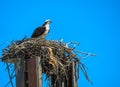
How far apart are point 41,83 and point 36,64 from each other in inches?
13.8

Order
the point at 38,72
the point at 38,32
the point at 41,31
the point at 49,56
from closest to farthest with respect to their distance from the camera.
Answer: the point at 38,72 → the point at 49,56 → the point at 38,32 → the point at 41,31

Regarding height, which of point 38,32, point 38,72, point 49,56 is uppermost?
point 38,32

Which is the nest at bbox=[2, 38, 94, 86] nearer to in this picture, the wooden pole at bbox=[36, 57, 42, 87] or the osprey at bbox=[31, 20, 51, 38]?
the wooden pole at bbox=[36, 57, 42, 87]

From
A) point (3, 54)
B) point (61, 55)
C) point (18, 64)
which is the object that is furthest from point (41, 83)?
point (3, 54)

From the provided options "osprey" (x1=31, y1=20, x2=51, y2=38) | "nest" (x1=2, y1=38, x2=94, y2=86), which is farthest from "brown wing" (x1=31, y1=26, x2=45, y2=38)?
"nest" (x1=2, y1=38, x2=94, y2=86)

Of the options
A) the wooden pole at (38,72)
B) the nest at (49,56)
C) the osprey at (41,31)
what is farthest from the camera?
the osprey at (41,31)

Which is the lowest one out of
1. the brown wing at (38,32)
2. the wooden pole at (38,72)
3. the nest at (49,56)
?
the wooden pole at (38,72)

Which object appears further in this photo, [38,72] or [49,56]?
[49,56]

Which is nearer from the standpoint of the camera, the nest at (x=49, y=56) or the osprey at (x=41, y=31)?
the nest at (x=49, y=56)

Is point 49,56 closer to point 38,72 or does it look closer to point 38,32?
point 38,72

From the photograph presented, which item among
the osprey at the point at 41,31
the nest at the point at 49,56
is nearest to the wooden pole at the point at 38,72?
the nest at the point at 49,56

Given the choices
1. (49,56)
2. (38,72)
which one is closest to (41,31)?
(49,56)

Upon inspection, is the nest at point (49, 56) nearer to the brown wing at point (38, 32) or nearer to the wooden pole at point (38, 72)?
the wooden pole at point (38, 72)

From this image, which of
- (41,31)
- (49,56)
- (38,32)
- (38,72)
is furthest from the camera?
(41,31)
